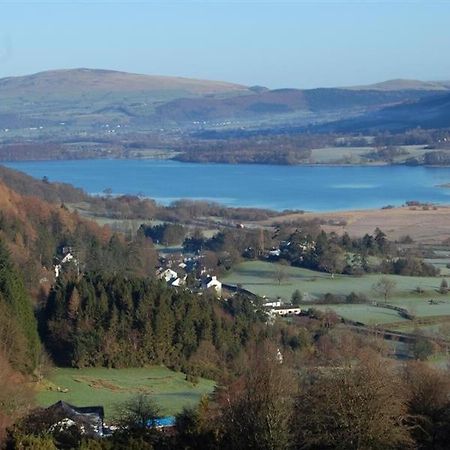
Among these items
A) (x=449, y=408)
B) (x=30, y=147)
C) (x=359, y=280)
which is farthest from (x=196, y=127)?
(x=449, y=408)

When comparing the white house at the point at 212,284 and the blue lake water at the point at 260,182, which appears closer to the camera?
the white house at the point at 212,284

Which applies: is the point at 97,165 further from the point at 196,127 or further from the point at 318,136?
the point at 196,127

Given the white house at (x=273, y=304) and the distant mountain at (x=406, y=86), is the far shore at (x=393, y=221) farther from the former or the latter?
the distant mountain at (x=406, y=86)

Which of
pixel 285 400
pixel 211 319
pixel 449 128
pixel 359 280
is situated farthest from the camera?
pixel 449 128

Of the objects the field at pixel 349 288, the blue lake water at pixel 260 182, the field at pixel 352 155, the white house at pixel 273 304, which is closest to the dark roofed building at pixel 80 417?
the field at pixel 349 288

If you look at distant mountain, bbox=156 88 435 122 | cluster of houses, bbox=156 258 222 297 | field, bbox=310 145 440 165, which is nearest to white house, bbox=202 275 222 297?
cluster of houses, bbox=156 258 222 297

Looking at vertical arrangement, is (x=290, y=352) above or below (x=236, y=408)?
below

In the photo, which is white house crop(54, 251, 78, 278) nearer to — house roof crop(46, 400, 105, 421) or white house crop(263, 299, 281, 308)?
white house crop(263, 299, 281, 308)
